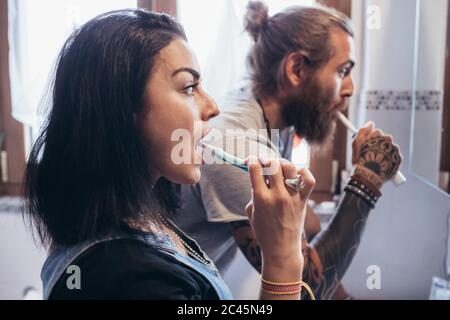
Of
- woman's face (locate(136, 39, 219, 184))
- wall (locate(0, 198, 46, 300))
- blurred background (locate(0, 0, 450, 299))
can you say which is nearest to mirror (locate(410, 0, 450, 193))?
blurred background (locate(0, 0, 450, 299))

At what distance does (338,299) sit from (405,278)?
14cm

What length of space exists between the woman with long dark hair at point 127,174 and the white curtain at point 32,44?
0.22 meters

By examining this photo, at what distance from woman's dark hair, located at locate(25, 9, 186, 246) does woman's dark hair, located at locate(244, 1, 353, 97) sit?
226mm

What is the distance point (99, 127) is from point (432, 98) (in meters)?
0.62

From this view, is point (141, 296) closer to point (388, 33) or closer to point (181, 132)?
point (181, 132)

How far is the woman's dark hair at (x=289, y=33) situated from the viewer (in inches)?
30.6

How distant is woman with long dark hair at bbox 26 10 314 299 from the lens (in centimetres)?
52

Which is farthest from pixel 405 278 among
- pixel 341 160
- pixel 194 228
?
pixel 194 228

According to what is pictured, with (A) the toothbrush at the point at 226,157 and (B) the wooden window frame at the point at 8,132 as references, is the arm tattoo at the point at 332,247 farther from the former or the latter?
(B) the wooden window frame at the point at 8,132

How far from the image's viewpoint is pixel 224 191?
0.74 meters

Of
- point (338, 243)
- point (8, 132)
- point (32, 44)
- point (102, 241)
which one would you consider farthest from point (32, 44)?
point (338, 243)

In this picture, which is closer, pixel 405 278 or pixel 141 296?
pixel 141 296

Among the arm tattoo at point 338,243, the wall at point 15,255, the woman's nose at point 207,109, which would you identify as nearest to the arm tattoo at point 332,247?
the arm tattoo at point 338,243

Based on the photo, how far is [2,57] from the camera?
2.72ft
